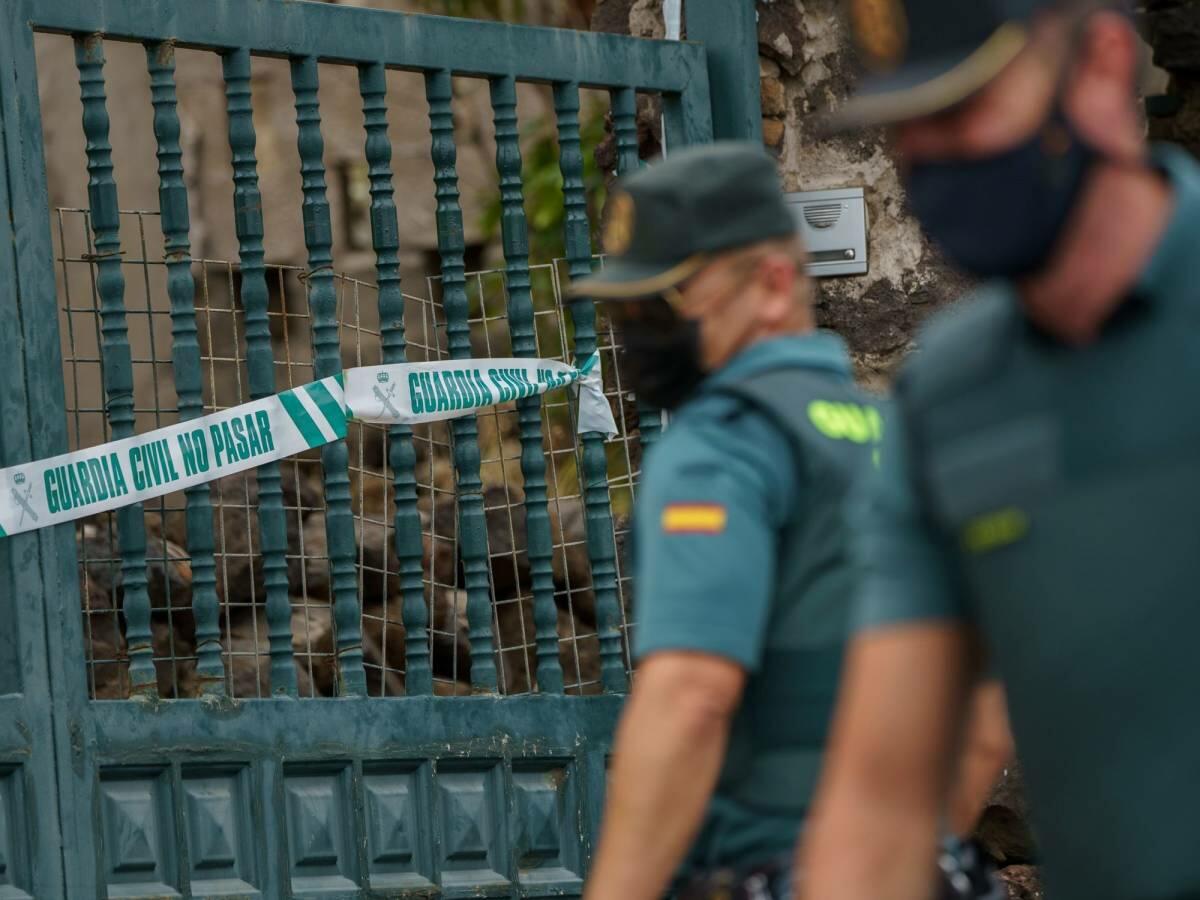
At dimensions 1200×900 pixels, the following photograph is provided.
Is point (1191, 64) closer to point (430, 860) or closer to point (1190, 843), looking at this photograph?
point (430, 860)

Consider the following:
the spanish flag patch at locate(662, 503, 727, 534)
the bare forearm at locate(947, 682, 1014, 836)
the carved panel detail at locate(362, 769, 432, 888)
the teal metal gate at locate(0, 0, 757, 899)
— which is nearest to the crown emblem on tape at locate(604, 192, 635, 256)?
the spanish flag patch at locate(662, 503, 727, 534)

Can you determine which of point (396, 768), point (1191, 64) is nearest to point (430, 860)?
point (396, 768)

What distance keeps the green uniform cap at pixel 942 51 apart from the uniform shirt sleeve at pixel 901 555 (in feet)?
0.79

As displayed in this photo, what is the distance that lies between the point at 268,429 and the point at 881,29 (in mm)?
2601

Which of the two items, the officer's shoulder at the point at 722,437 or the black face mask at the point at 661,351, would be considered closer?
the officer's shoulder at the point at 722,437

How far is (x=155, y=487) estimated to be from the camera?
13.4 feet

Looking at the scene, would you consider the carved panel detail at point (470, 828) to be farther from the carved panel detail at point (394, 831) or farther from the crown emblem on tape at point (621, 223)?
the crown emblem on tape at point (621, 223)

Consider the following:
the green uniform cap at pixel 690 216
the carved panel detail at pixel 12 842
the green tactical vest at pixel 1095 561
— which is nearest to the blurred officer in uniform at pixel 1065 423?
the green tactical vest at pixel 1095 561

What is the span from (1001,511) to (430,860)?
2.77 meters

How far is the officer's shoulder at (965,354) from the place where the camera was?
66.9 inches

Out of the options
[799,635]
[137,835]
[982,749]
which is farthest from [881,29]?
[137,835]

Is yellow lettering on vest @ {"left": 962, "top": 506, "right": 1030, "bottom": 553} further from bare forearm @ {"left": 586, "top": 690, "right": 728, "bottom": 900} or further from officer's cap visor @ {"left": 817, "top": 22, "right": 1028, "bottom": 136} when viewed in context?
bare forearm @ {"left": 586, "top": 690, "right": 728, "bottom": 900}

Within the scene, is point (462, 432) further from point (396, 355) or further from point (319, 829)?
point (319, 829)

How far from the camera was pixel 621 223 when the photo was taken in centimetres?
271
